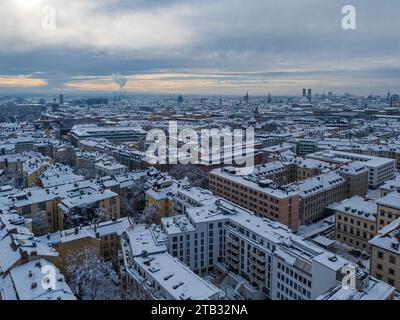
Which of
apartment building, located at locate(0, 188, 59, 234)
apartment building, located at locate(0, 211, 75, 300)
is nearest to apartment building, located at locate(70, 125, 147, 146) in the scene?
apartment building, located at locate(0, 188, 59, 234)

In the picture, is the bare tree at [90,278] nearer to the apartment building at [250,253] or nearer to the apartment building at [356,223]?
the apartment building at [250,253]

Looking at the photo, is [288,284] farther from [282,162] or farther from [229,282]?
[282,162]

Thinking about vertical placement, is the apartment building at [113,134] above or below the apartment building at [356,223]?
above

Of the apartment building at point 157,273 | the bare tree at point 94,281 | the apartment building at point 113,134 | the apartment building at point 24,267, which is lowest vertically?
the bare tree at point 94,281

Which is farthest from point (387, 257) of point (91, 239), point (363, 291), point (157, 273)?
point (91, 239)

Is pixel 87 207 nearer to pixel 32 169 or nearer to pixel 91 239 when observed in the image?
pixel 91 239

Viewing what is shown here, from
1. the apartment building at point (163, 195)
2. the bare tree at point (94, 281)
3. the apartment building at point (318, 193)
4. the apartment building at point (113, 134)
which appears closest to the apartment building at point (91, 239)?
the bare tree at point (94, 281)
